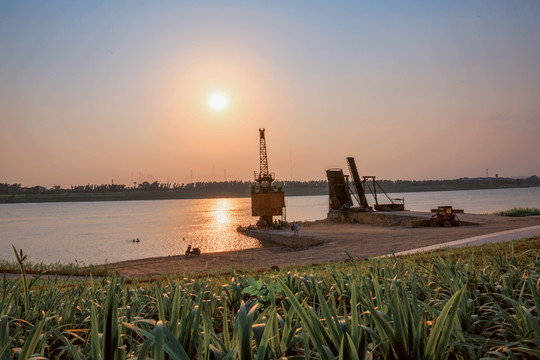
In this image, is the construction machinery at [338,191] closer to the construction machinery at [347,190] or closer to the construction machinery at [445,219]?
the construction machinery at [347,190]

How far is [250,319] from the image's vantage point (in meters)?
2.36

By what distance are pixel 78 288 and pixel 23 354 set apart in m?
2.24

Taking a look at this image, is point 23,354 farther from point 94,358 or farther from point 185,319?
point 185,319

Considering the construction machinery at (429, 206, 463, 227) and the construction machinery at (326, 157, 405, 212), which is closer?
the construction machinery at (429, 206, 463, 227)

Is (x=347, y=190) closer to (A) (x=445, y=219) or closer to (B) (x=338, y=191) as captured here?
(B) (x=338, y=191)

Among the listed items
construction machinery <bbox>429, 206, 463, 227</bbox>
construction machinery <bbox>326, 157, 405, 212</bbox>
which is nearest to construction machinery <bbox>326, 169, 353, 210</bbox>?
construction machinery <bbox>326, 157, 405, 212</bbox>

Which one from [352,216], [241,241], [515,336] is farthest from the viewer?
[241,241]

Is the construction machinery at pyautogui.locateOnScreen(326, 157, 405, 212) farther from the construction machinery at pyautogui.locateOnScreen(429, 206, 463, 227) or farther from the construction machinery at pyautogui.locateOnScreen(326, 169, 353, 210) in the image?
the construction machinery at pyautogui.locateOnScreen(429, 206, 463, 227)

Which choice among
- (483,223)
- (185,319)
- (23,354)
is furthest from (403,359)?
(483,223)

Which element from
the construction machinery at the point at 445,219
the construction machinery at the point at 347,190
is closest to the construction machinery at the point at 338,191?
the construction machinery at the point at 347,190

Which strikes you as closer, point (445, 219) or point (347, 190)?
point (445, 219)

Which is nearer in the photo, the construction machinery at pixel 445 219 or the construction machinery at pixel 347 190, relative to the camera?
the construction machinery at pixel 445 219

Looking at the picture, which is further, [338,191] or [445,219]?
[338,191]

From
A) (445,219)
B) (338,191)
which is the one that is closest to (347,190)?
(338,191)
